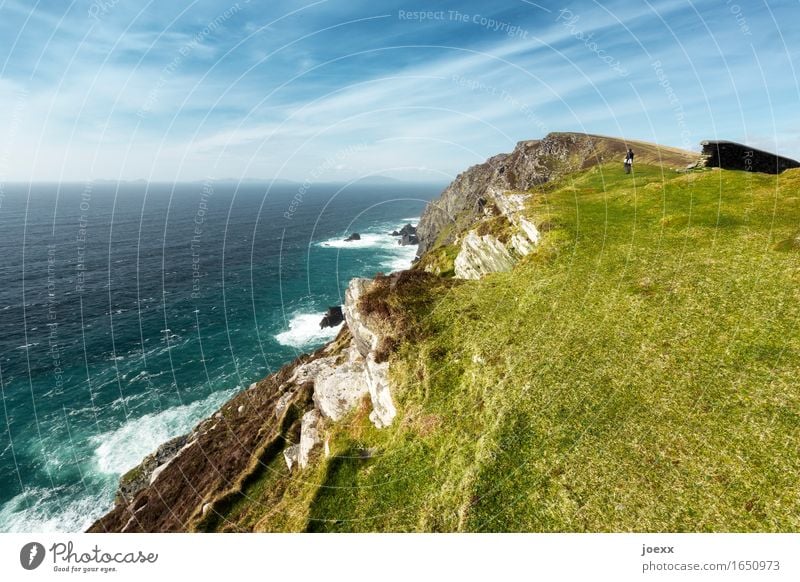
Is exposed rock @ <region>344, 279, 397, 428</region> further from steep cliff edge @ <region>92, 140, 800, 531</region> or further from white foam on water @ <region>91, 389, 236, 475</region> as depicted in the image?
white foam on water @ <region>91, 389, 236, 475</region>

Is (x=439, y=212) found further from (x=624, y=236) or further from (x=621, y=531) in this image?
(x=621, y=531)

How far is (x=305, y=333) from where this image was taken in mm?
81000

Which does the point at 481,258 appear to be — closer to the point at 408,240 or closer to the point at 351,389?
the point at 351,389

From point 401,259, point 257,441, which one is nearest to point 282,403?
point 257,441

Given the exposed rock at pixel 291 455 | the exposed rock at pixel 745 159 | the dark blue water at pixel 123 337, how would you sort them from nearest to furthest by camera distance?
the exposed rock at pixel 291 455
the exposed rock at pixel 745 159
the dark blue water at pixel 123 337

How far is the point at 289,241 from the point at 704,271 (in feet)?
491

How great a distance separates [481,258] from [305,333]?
4898 cm

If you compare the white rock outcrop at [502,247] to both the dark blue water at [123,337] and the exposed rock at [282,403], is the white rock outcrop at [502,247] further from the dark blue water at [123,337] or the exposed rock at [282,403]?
the dark blue water at [123,337]

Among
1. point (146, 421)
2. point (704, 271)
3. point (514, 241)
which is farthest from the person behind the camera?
point (146, 421)

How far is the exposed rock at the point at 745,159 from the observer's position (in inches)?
1772

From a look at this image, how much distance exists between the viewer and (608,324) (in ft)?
79.9

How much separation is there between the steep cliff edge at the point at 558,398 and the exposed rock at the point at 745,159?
464 centimetres

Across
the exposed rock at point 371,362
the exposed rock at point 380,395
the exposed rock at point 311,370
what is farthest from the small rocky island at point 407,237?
the exposed rock at point 380,395
